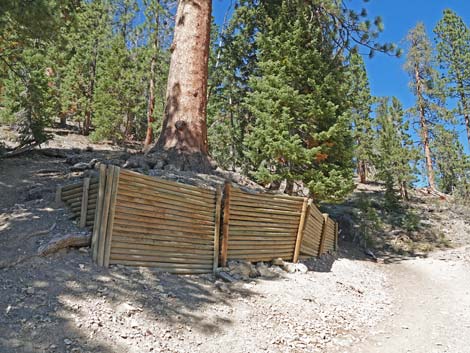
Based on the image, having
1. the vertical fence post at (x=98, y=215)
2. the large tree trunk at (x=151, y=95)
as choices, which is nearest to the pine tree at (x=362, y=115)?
the large tree trunk at (x=151, y=95)

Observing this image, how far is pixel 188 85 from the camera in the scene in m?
7.71

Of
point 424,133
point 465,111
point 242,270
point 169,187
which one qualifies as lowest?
point 242,270

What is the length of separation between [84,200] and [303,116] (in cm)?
738

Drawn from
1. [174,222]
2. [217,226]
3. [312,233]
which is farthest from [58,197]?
[312,233]

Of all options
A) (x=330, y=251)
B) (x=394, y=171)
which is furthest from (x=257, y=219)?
(x=394, y=171)

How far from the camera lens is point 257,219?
6098mm

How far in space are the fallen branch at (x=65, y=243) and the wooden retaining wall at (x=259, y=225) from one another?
2018 millimetres

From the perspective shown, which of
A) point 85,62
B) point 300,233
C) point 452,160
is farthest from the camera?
point 452,160

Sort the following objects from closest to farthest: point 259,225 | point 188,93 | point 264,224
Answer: point 259,225, point 264,224, point 188,93

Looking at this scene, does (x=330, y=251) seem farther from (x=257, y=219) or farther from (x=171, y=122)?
→ (x=171, y=122)

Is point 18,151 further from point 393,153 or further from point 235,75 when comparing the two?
point 393,153

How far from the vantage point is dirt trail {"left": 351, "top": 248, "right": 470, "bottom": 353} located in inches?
167

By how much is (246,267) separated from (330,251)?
216 inches

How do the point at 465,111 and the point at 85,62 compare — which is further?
the point at 465,111
